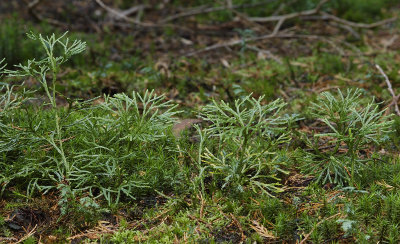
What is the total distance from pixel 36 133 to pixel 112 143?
1.84 ft

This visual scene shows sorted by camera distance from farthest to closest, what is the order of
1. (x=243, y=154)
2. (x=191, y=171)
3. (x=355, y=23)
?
(x=355, y=23), (x=191, y=171), (x=243, y=154)

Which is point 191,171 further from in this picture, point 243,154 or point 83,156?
point 83,156

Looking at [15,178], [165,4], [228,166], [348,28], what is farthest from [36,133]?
[165,4]

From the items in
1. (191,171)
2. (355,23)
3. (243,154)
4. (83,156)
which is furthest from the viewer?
(355,23)

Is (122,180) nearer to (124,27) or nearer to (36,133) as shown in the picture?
(36,133)

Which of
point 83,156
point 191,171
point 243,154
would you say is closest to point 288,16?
point 191,171

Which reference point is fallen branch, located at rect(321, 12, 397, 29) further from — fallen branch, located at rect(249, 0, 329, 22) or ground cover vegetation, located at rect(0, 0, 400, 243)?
ground cover vegetation, located at rect(0, 0, 400, 243)

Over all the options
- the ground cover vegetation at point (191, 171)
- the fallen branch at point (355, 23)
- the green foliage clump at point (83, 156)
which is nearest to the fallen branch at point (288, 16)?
the fallen branch at point (355, 23)

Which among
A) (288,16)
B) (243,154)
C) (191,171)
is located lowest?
(191,171)

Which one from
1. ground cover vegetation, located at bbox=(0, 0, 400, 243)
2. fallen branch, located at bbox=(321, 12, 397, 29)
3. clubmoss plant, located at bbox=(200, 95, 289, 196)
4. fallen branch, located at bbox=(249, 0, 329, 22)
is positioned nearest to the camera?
ground cover vegetation, located at bbox=(0, 0, 400, 243)

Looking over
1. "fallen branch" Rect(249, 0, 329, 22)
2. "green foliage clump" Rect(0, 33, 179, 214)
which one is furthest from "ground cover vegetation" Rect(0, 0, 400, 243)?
"fallen branch" Rect(249, 0, 329, 22)

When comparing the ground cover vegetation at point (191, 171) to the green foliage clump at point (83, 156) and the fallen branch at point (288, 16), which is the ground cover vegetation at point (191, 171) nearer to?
the green foliage clump at point (83, 156)

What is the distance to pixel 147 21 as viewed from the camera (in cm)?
835

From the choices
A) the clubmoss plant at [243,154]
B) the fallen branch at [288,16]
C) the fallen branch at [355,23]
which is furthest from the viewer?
the fallen branch at [288,16]
